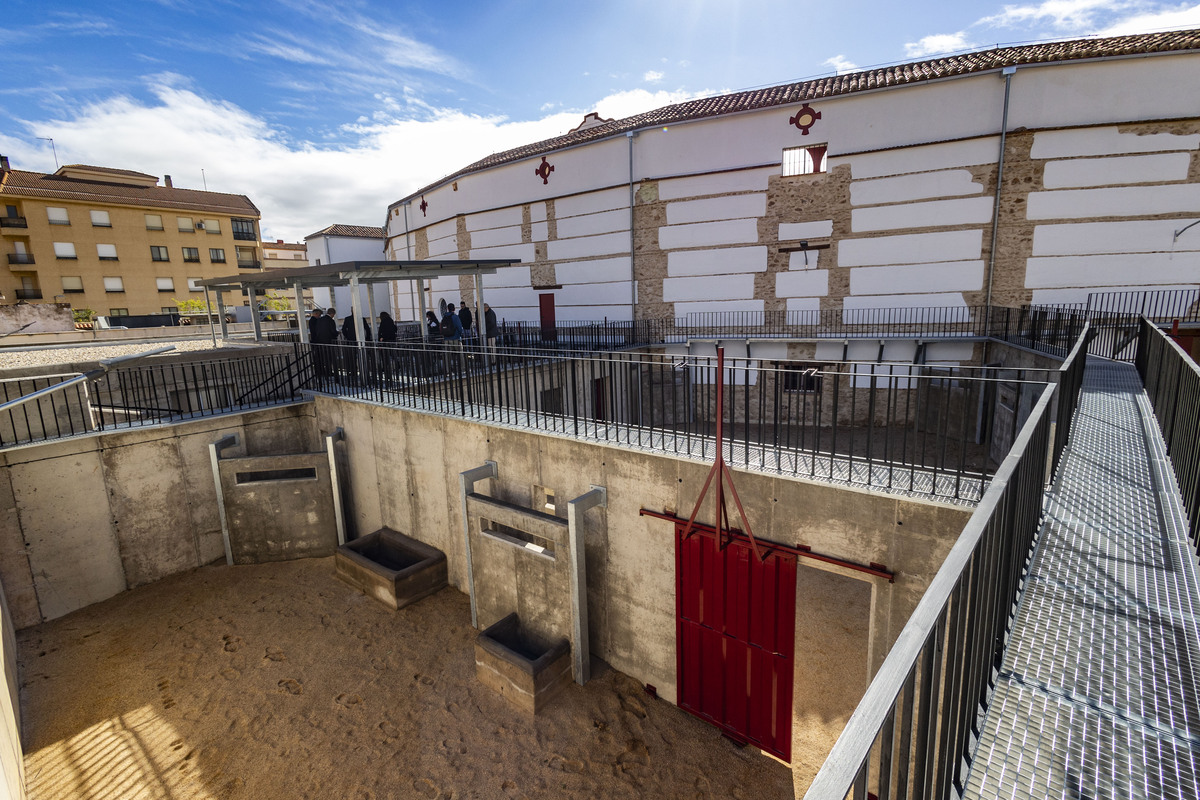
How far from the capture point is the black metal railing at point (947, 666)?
1.11 meters

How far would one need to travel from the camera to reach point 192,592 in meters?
9.42

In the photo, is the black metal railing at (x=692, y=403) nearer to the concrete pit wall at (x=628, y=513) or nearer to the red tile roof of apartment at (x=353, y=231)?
the concrete pit wall at (x=628, y=513)

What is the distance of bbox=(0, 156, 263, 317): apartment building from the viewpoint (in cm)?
3228

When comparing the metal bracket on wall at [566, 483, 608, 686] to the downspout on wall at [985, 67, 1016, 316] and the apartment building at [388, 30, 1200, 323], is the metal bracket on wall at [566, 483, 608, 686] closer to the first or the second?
the apartment building at [388, 30, 1200, 323]

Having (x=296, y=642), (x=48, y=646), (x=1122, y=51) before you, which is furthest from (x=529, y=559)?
(x=1122, y=51)

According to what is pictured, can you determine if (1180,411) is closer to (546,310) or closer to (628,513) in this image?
(628,513)

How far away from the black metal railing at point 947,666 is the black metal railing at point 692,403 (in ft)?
3.91

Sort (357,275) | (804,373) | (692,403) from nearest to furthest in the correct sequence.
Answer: (804,373) < (692,403) < (357,275)

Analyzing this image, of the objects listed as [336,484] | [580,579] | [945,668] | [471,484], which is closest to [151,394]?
[336,484]

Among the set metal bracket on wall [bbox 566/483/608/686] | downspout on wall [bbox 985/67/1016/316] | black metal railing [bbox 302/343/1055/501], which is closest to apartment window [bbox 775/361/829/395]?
black metal railing [bbox 302/343/1055/501]

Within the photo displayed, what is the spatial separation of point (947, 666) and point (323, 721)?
7.50 metres

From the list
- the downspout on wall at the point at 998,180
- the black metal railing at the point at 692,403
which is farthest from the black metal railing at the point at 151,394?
the downspout on wall at the point at 998,180

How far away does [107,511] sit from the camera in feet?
30.2

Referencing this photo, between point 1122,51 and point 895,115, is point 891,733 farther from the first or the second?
point 1122,51
